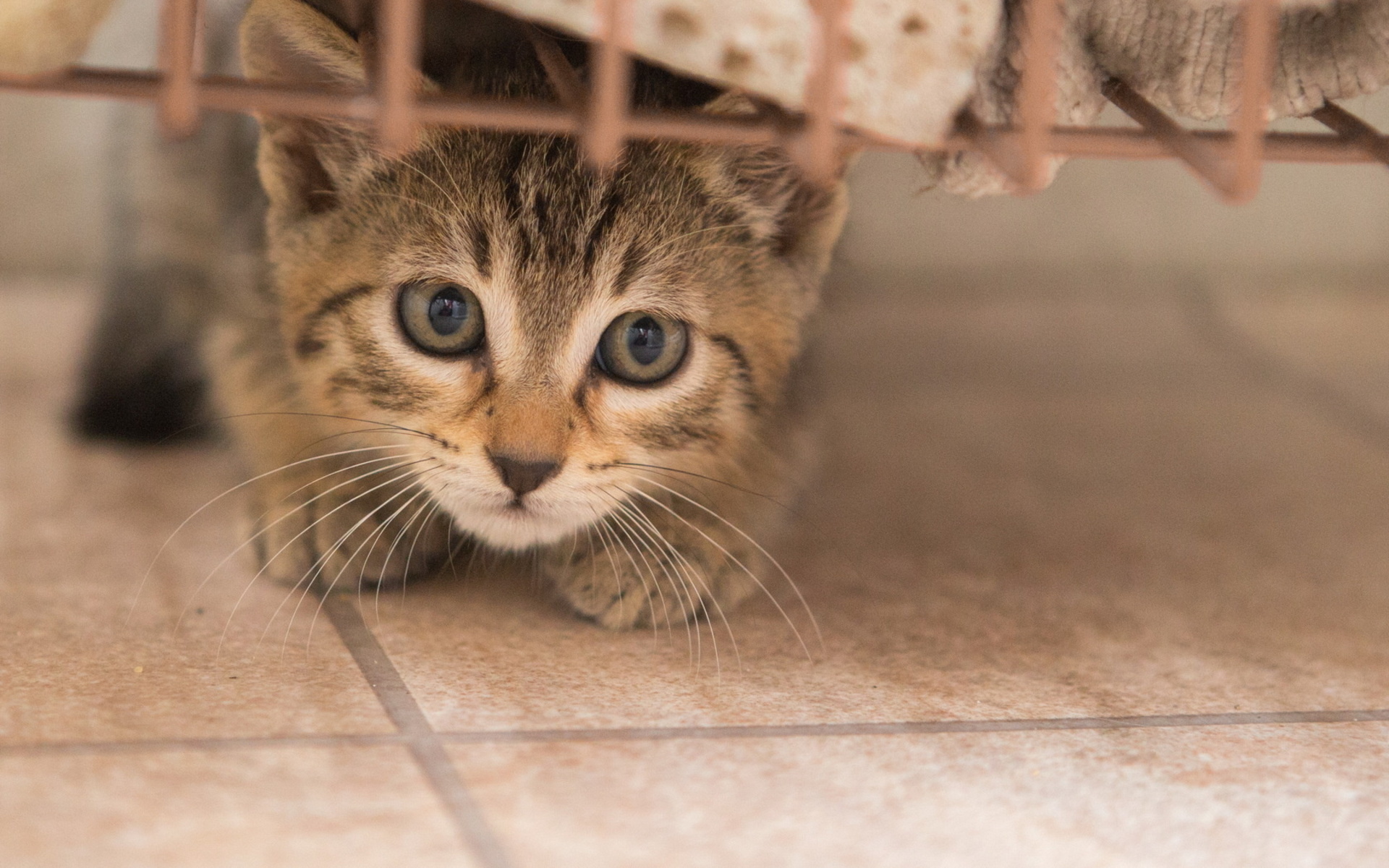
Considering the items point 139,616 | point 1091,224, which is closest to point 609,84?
point 139,616

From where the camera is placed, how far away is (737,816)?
0.97 meters

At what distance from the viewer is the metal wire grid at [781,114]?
36.5 inches

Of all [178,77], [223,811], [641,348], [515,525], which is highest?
[178,77]

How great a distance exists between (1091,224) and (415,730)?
97.9 inches

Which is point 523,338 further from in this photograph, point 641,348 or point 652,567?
point 652,567

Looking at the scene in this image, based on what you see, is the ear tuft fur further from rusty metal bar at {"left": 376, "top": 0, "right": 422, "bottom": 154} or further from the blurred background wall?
the blurred background wall

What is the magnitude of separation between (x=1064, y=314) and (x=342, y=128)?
207 cm

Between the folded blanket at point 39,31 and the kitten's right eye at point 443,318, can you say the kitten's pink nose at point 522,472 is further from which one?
the folded blanket at point 39,31

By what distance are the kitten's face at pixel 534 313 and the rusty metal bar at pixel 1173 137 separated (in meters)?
0.42

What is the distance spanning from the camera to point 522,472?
1.26m

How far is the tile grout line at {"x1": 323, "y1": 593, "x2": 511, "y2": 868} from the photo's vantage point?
0.91 m

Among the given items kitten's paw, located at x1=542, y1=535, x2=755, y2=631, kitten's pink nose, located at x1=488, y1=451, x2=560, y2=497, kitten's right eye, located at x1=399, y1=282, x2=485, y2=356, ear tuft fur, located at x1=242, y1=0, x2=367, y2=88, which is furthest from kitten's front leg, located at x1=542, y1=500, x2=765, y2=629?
ear tuft fur, located at x1=242, y1=0, x2=367, y2=88

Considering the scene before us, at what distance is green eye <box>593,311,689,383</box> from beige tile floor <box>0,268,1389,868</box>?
27 centimetres

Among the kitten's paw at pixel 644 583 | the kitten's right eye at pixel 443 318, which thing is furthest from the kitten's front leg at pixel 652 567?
the kitten's right eye at pixel 443 318
